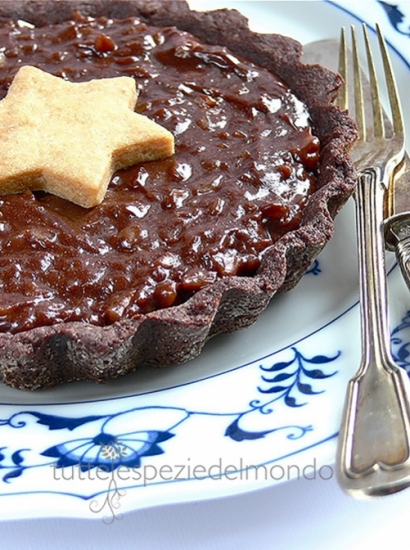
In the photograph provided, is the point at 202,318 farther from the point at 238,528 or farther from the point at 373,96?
the point at 373,96

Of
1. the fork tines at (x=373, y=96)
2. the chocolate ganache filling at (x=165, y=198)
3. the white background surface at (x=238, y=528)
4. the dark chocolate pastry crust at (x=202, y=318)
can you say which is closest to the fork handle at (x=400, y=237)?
the dark chocolate pastry crust at (x=202, y=318)

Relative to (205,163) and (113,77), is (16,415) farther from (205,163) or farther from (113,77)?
(113,77)

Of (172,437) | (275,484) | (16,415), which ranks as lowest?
(16,415)

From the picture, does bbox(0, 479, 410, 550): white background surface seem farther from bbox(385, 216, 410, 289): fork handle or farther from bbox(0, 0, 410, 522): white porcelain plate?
bbox(385, 216, 410, 289): fork handle

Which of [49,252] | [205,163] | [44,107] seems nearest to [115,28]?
[44,107]

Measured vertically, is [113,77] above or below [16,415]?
above

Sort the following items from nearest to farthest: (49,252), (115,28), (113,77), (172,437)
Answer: (172,437), (49,252), (113,77), (115,28)
